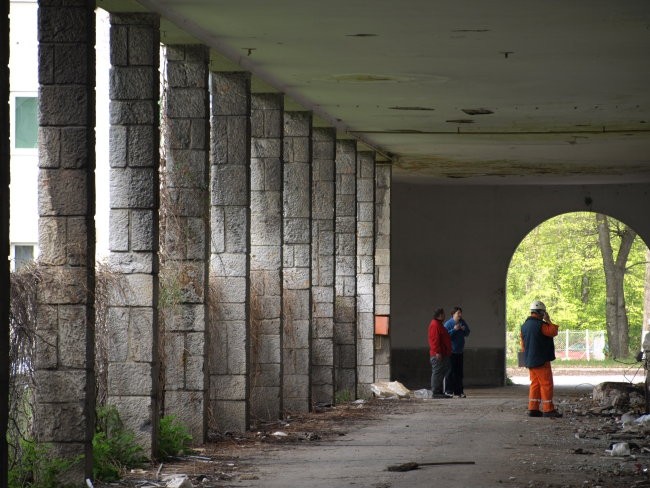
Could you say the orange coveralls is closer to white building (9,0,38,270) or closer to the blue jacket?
the blue jacket

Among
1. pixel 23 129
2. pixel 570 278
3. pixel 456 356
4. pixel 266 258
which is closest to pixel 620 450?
pixel 266 258

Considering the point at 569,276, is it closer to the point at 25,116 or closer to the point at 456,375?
the point at 25,116

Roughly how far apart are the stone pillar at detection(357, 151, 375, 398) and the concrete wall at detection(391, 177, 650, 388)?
21.0 ft

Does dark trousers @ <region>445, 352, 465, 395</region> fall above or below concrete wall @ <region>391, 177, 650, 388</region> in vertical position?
below

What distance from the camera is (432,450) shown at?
1268 centimetres

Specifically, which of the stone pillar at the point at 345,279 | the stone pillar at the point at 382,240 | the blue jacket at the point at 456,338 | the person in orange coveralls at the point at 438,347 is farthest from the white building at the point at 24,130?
the stone pillar at the point at 345,279

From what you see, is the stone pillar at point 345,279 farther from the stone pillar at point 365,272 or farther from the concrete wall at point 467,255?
the concrete wall at point 467,255

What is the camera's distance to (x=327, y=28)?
12.3 meters

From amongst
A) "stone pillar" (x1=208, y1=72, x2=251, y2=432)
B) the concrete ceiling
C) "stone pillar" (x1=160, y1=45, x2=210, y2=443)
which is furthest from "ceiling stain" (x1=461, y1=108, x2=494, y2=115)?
"stone pillar" (x1=160, y1=45, x2=210, y2=443)

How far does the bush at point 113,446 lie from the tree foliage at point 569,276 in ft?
129

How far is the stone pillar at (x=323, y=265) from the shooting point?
19094 mm

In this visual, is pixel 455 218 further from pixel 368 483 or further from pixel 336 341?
pixel 368 483

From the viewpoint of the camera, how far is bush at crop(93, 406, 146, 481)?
1008 cm
